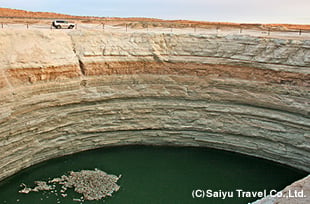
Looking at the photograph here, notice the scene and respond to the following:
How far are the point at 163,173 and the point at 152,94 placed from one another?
415 cm

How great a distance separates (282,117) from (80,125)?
9824 millimetres

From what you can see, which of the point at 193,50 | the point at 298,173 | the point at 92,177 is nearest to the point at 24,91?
the point at 92,177

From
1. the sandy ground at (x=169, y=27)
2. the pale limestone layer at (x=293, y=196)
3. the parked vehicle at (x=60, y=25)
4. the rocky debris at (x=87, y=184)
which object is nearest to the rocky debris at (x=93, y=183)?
the rocky debris at (x=87, y=184)

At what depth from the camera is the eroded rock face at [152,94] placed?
14.0 metres

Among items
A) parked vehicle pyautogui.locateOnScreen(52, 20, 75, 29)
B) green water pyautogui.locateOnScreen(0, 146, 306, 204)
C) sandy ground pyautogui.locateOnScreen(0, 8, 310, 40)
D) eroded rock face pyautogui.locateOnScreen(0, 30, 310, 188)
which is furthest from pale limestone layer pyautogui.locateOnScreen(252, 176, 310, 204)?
parked vehicle pyautogui.locateOnScreen(52, 20, 75, 29)

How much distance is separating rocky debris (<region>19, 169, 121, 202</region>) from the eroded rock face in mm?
1865

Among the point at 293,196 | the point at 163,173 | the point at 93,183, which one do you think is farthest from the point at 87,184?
the point at 293,196

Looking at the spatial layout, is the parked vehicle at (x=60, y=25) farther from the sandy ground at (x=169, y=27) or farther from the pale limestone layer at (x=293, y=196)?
the pale limestone layer at (x=293, y=196)

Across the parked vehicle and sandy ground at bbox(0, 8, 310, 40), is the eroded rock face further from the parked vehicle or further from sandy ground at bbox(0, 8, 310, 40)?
the parked vehicle

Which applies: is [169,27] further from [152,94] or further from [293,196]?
[293,196]

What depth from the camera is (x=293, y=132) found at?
50.3 feet

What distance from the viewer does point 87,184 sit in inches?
539

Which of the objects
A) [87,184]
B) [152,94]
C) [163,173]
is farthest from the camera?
[152,94]

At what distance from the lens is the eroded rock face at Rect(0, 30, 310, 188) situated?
45.9 ft
